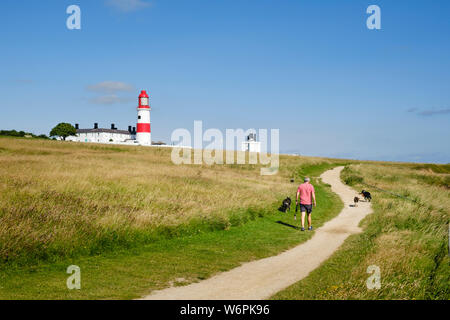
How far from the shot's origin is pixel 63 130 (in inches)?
4272

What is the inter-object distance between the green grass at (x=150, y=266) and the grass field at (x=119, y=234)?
3 centimetres

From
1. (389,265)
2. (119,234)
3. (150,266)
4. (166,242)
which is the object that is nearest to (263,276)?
(150,266)

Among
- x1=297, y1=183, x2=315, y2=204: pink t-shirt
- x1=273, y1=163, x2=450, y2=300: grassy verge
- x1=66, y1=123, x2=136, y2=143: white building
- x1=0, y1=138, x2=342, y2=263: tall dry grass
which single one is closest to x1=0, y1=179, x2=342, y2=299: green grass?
x1=0, y1=138, x2=342, y2=263: tall dry grass

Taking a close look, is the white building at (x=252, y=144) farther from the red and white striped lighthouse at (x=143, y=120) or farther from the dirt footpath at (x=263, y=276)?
the dirt footpath at (x=263, y=276)

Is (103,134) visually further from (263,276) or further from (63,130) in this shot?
(263,276)

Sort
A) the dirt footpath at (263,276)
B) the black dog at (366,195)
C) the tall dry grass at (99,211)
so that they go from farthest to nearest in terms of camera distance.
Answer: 1. the black dog at (366,195)
2. the tall dry grass at (99,211)
3. the dirt footpath at (263,276)

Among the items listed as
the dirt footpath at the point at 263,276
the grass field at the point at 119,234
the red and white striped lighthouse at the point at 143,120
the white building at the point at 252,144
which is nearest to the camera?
the dirt footpath at the point at 263,276

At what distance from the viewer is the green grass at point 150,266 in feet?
26.6

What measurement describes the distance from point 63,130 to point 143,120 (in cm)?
3595

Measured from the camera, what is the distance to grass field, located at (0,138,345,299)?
29.5ft

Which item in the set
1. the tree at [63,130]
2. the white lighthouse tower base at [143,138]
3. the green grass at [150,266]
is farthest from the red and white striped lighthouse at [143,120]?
the green grass at [150,266]

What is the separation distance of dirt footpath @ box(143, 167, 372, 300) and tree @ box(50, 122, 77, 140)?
110 m

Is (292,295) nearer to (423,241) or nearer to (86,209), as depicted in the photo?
(423,241)
